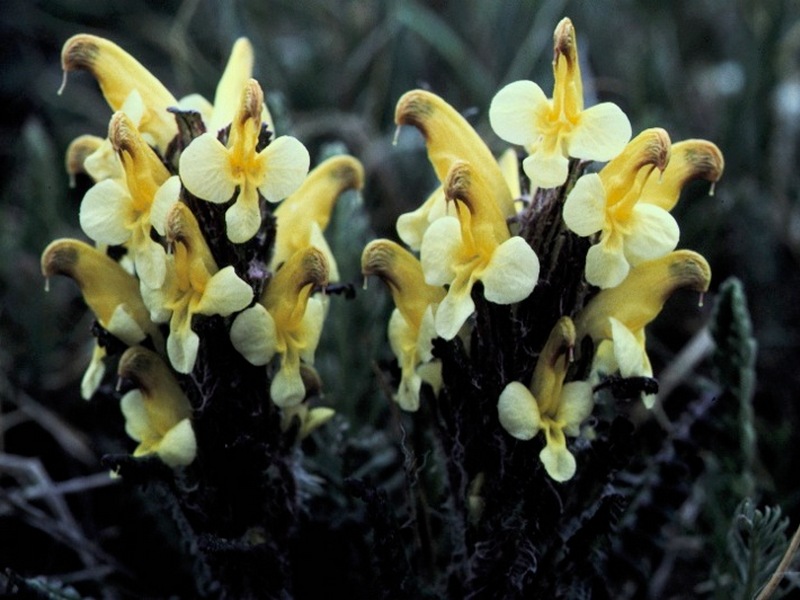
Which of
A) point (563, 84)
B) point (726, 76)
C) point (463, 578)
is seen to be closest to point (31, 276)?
point (463, 578)

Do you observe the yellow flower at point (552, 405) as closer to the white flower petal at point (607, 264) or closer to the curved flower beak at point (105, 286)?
the white flower petal at point (607, 264)

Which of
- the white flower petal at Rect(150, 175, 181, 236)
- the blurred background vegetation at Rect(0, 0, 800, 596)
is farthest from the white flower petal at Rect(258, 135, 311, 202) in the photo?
the blurred background vegetation at Rect(0, 0, 800, 596)

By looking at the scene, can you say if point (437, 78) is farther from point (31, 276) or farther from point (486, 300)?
point (486, 300)

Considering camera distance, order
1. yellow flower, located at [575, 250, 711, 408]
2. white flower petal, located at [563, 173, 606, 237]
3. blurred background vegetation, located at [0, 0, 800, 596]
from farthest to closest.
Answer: blurred background vegetation, located at [0, 0, 800, 596] < yellow flower, located at [575, 250, 711, 408] < white flower petal, located at [563, 173, 606, 237]

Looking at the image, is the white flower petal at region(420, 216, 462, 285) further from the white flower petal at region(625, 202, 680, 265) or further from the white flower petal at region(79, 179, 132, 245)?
the white flower petal at region(79, 179, 132, 245)

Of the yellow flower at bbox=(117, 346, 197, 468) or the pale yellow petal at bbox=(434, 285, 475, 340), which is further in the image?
the yellow flower at bbox=(117, 346, 197, 468)

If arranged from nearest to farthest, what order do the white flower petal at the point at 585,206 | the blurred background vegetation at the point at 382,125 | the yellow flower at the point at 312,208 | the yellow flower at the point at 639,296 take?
the white flower petal at the point at 585,206, the yellow flower at the point at 639,296, the yellow flower at the point at 312,208, the blurred background vegetation at the point at 382,125

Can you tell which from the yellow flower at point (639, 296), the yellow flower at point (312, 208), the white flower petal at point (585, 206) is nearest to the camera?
the white flower petal at point (585, 206)

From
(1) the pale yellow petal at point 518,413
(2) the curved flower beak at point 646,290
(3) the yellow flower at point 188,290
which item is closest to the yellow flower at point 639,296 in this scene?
(2) the curved flower beak at point 646,290
